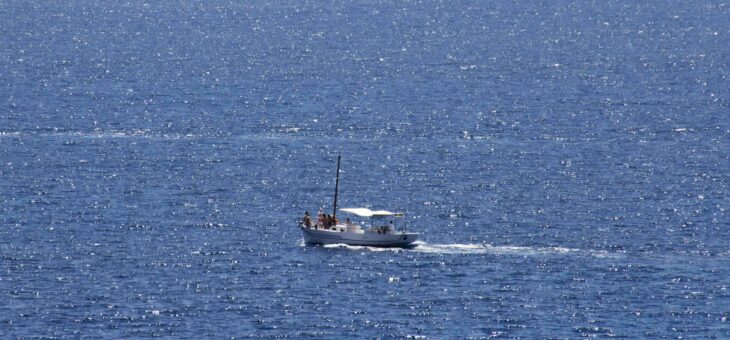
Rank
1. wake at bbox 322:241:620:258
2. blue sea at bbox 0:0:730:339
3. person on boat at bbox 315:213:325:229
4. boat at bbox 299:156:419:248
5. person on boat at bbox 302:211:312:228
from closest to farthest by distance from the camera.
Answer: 1. blue sea at bbox 0:0:730:339
2. wake at bbox 322:241:620:258
3. boat at bbox 299:156:419:248
4. person on boat at bbox 302:211:312:228
5. person on boat at bbox 315:213:325:229

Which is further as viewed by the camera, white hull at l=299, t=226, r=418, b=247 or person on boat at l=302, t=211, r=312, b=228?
person on boat at l=302, t=211, r=312, b=228

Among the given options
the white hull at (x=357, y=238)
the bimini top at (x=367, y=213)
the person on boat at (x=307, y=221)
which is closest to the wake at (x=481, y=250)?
the white hull at (x=357, y=238)

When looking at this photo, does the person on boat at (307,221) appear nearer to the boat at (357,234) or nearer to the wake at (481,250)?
the boat at (357,234)

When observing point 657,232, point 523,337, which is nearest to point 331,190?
point 657,232

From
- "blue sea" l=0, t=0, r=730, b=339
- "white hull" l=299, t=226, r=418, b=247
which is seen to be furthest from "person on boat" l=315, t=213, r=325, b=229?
"blue sea" l=0, t=0, r=730, b=339

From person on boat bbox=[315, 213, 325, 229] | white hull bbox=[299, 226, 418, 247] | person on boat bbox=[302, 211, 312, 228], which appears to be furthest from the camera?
person on boat bbox=[315, 213, 325, 229]

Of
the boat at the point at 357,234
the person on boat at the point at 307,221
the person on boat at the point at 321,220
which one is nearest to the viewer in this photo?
the boat at the point at 357,234

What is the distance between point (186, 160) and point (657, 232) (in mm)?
55517

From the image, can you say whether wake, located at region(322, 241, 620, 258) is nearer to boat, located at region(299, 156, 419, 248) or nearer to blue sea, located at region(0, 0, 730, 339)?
blue sea, located at region(0, 0, 730, 339)

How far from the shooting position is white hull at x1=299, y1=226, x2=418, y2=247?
500 ft

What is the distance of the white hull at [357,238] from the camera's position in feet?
500

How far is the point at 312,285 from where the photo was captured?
138500 millimetres

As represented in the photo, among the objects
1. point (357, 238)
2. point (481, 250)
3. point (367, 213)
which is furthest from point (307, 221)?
point (481, 250)

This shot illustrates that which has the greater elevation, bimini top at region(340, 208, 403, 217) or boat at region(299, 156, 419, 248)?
bimini top at region(340, 208, 403, 217)
